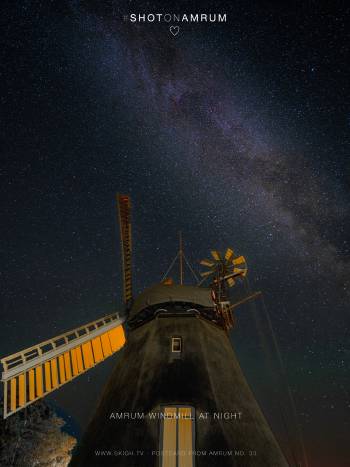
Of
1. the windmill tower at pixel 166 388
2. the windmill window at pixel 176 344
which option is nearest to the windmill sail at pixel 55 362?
the windmill tower at pixel 166 388

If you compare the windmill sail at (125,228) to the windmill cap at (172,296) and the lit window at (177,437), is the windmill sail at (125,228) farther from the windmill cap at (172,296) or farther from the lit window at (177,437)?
the lit window at (177,437)

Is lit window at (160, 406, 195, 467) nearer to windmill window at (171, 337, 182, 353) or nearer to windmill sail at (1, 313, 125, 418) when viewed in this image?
windmill window at (171, 337, 182, 353)

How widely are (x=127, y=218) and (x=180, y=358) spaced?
8627 millimetres

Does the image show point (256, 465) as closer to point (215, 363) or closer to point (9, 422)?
point (215, 363)

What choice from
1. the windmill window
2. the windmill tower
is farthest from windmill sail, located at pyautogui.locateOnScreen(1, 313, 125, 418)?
the windmill window

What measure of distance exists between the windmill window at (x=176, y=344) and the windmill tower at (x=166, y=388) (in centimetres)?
3

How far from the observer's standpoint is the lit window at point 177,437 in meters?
7.23

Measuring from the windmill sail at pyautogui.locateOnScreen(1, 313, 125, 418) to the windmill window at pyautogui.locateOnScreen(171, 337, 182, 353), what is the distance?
14.2 feet

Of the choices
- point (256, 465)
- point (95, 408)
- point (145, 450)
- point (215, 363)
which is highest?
point (215, 363)

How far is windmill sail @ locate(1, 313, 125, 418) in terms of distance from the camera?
10398mm

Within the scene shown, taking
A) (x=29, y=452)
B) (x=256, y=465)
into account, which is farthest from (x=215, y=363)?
(x=29, y=452)

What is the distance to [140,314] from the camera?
12.6 m

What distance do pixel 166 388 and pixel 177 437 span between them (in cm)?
122

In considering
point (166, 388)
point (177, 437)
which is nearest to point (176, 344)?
point (166, 388)
